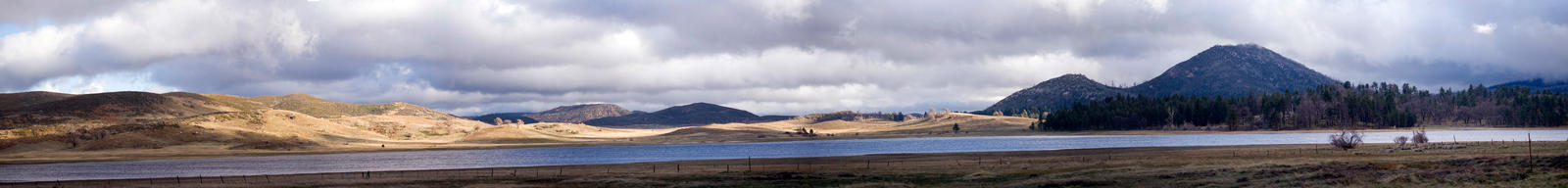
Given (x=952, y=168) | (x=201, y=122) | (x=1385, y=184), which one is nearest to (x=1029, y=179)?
(x=952, y=168)

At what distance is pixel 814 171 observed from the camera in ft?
229

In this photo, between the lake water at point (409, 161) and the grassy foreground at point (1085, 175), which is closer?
the grassy foreground at point (1085, 175)

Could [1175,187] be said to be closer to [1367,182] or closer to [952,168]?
[1367,182]

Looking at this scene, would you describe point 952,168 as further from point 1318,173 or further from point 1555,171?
point 1555,171

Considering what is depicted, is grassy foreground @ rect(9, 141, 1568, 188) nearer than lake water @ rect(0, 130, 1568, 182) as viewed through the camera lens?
Answer: Yes

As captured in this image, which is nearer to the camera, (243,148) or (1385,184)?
(1385,184)

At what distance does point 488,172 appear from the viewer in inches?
3012

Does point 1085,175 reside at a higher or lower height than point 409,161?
higher

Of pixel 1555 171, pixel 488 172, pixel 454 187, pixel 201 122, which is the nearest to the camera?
pixel 1555 171

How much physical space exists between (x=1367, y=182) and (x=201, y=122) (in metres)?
206

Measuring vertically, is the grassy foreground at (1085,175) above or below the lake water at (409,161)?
above

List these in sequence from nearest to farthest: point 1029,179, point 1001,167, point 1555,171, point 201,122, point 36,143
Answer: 1. point 1555,171
2. point 1029,179
3. point 1001,167
4. point 36,143
5. point 201,122

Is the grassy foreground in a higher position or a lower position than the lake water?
higher

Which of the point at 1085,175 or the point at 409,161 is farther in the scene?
the point at 409,161
